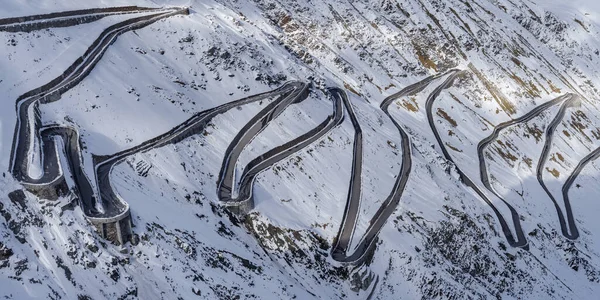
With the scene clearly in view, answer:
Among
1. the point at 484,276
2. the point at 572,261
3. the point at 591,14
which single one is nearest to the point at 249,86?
the point at 484,276

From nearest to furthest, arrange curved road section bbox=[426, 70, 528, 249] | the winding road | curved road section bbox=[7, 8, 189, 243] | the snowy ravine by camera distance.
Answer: curved road section bbox=[7, 8, 189, 243]
the snowy ravine
the winding road
curved road section bbox=[426, 70, 528, 249]

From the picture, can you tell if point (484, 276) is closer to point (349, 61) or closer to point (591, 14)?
point (349, 61)

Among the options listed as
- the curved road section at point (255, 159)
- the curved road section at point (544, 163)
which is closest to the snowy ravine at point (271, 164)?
the curved road section at point (255, 159)

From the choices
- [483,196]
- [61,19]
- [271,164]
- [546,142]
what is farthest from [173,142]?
[546,142]

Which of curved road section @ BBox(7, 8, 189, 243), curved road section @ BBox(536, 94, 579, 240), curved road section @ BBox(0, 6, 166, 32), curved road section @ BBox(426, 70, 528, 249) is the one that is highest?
curved road section @ BBox(536, 94, 579, 240)

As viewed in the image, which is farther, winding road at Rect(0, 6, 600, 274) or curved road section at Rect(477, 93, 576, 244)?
curved road section at Rect(477, 93, 576, 244)

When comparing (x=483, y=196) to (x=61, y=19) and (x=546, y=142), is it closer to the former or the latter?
(x=546, y=142)

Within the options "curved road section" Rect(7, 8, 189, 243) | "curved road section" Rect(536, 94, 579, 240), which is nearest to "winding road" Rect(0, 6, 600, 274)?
"curved road section" Rect(7, 8, 189, 243)

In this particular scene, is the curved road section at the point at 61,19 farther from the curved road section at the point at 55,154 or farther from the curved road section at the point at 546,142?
the curved road section at the point at 546,142

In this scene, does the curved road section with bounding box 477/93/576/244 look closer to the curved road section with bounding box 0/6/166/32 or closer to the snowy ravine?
the snowy ravine
